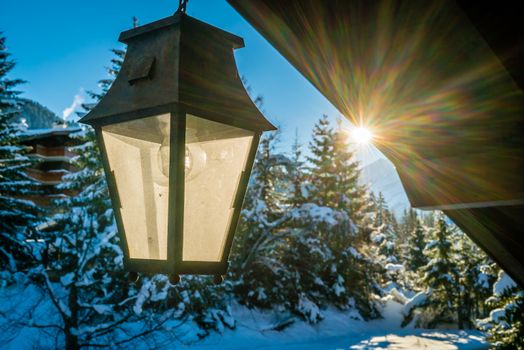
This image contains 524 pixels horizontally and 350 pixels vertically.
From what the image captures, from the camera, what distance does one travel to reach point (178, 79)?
1.30 meters

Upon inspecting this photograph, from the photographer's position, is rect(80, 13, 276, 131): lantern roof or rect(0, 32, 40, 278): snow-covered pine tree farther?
rect(0, 32, 40, 278): snow-covered pine tree

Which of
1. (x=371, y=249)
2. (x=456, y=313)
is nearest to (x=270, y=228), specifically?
(x=371, y=249)

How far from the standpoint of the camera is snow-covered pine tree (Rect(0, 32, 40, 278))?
50.3ft

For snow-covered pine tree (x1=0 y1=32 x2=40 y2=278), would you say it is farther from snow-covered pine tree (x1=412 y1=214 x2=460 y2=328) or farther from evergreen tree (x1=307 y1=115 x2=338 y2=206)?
snow-covered pine tree (x1=412 y1=214 x2=460 y2=328)

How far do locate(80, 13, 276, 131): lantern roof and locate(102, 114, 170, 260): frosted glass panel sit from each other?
2.7 inches

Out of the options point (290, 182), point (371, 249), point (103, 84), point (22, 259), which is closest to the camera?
point (22, 259)

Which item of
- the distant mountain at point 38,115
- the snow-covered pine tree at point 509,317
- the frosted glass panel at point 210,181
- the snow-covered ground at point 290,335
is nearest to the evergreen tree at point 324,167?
the snow-covered ground at point 290,335

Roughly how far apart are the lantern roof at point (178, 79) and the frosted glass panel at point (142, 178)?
0.22 feet

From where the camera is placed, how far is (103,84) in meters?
17.5

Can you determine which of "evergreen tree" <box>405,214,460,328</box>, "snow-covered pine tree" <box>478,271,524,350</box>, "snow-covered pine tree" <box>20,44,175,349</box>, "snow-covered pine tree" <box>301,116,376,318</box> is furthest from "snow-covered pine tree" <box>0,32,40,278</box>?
"evergreen tree" <box>405,214,460,328</box>

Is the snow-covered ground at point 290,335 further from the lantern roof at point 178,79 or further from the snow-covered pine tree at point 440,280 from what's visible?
the lantern roof at point 178,79

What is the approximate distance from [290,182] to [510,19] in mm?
21446

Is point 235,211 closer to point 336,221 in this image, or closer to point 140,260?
point 140,260

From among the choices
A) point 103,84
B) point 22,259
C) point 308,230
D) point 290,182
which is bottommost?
point 22,259
